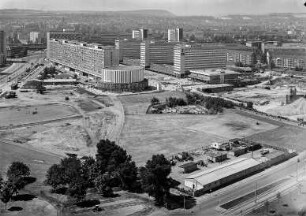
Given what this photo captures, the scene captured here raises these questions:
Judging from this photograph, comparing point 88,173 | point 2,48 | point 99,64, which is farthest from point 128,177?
point 2,48

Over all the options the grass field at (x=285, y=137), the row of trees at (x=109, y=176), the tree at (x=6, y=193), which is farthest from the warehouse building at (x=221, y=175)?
the tree at (x=6, y=193)

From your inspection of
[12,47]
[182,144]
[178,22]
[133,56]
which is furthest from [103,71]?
[178,22]

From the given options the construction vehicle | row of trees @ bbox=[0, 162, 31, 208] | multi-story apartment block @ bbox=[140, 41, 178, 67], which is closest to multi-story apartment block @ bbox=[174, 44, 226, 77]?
multi-story apartment block @ bbox=[140, 41, 178, 67]

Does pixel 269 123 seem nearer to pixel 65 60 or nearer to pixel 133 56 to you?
pixel 65 60

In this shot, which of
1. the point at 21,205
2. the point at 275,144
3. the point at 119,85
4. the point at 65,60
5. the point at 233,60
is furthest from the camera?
the point at 233,60

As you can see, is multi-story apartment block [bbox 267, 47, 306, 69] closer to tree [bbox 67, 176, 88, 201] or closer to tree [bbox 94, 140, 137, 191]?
tree [bbox 94, 140, 137, 191]

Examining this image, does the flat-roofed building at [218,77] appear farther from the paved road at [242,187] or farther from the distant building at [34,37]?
the distant building at [34,37]
